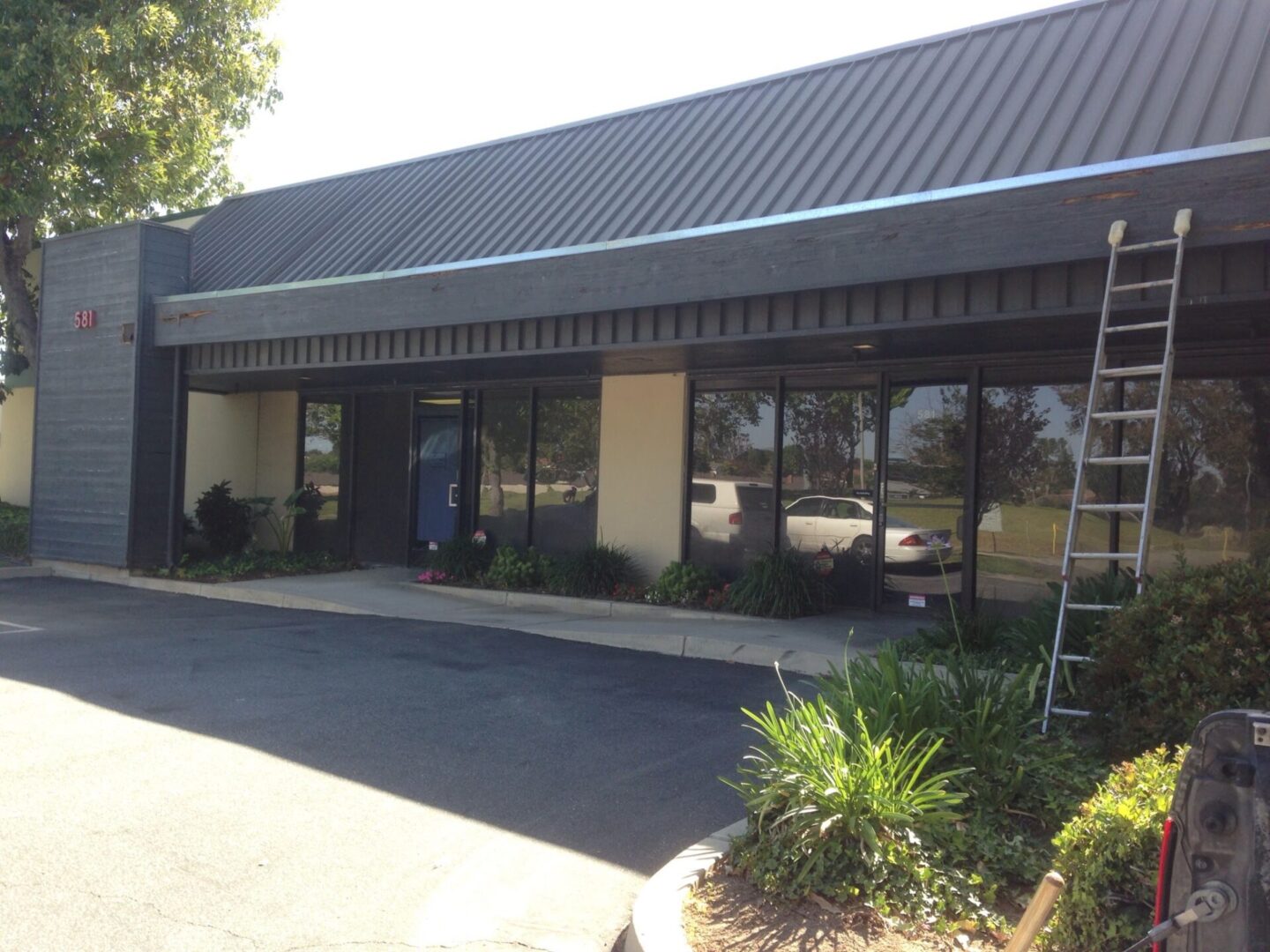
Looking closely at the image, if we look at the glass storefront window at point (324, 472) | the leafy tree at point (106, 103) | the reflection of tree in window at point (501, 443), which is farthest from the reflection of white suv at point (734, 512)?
the leafy tree at point (106, 103)

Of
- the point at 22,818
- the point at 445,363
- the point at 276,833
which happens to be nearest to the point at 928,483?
the point at 445,363

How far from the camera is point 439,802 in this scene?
6.23 m

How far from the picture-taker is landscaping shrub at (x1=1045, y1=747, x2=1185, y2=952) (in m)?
3.70

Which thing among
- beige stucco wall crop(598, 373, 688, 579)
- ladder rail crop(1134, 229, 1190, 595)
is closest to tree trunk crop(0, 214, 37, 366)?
beige stucco wall crop(598, 373, 688, 579)

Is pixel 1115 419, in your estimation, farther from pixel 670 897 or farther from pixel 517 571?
pixel 517 571

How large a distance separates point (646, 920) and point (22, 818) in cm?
345

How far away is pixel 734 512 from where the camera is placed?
1383 cm

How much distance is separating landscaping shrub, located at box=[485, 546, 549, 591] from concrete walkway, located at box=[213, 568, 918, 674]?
43 centimetres

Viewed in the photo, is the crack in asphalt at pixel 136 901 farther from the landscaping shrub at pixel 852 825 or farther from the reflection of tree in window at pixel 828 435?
the reflection of tree in window at pixel 828 435

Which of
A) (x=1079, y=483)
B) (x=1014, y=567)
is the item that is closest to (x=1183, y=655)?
(x=1079, y=483)

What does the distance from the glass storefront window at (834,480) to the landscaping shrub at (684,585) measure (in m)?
1.04

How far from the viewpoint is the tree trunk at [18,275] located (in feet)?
64.8

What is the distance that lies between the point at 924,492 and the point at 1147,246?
4904mm

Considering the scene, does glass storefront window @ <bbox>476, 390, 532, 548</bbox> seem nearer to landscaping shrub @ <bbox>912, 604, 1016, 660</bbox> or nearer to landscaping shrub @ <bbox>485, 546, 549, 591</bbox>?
landscaping shrub @ <bbox>485, 546, 549, 591</bbox>
